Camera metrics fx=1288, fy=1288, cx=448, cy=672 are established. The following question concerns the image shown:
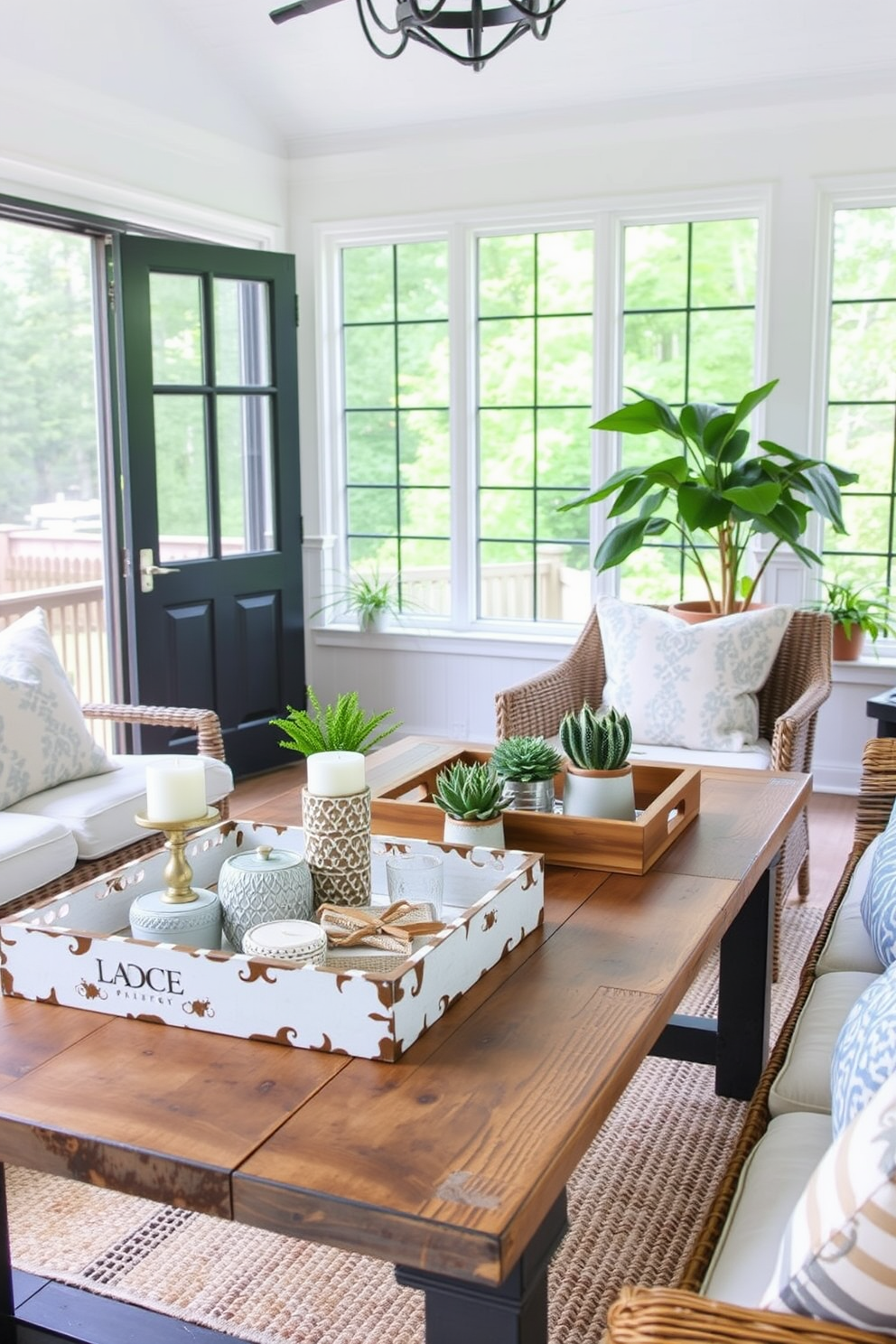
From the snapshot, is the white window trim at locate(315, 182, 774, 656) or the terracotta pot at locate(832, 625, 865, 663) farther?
the white window trim at locate(315, 182, 774, 656)

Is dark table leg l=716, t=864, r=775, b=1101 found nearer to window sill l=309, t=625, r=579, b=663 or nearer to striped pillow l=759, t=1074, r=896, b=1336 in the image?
striped pillow l=759, t=1074, r=896, b=1336

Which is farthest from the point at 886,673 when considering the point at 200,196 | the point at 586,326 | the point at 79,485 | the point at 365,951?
the point at 79,485

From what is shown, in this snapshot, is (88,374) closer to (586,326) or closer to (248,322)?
(248,322)

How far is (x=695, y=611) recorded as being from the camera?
165 inches

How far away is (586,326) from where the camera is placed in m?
5.22

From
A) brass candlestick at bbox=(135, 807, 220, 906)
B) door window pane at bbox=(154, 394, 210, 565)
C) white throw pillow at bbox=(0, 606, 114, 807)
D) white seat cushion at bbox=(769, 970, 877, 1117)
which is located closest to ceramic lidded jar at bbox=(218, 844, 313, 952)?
brass candlestick at bbox=(135, 807, 220, 906)

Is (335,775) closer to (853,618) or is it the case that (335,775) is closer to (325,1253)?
(325,1253)

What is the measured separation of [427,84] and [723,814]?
364 centimetres

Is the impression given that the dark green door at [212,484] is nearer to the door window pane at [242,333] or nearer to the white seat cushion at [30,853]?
the door window pane at [242,333]

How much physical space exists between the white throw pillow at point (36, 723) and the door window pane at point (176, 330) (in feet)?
5.56

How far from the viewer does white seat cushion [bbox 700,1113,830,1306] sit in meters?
1.30

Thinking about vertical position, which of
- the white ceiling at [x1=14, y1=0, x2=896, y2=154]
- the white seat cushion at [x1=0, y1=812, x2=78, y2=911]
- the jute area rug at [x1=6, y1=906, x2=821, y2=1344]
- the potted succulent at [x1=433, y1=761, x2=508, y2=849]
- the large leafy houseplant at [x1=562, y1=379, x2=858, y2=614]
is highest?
the white ceiling at [x1=14, y1=0, x2=896, y2=154]

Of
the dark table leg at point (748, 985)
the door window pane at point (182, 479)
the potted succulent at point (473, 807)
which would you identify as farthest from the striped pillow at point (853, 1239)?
the door window pane at point (182, 479)

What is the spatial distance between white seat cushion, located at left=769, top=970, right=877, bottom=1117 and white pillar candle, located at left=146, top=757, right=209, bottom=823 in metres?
0.86
